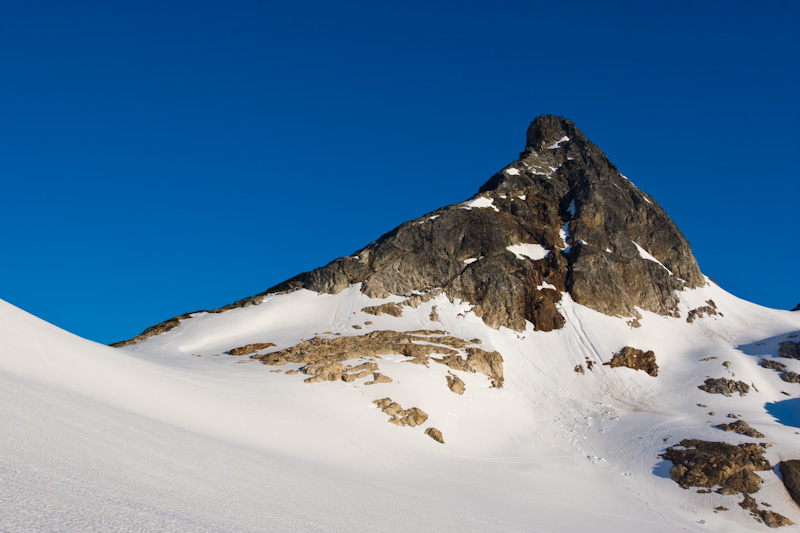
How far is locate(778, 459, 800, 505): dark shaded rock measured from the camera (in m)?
31.9

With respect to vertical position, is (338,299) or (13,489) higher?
(338,299)

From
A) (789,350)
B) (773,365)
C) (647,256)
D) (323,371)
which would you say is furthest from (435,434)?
(647,256)

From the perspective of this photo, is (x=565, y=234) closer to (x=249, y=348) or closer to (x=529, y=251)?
(x=529, y=251)

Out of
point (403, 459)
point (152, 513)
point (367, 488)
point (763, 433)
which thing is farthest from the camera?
point (763, 433)

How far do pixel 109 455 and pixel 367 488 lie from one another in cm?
1087

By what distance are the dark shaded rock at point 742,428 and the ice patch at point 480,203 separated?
143ft

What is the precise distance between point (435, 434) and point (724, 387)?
3213 cm

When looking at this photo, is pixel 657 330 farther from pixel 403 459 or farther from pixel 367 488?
pixel 367 488

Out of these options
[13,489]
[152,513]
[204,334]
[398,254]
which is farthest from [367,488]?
[398,254]

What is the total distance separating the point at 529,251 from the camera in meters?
72.4

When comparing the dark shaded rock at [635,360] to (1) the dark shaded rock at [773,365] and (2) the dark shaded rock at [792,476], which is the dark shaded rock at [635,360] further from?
(2) the dark shaded rock at [792,476]

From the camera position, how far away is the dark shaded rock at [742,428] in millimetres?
38062

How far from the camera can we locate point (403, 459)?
1231 inches

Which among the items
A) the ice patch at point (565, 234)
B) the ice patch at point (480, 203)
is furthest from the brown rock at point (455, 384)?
the ice patch at point (480, 203)
